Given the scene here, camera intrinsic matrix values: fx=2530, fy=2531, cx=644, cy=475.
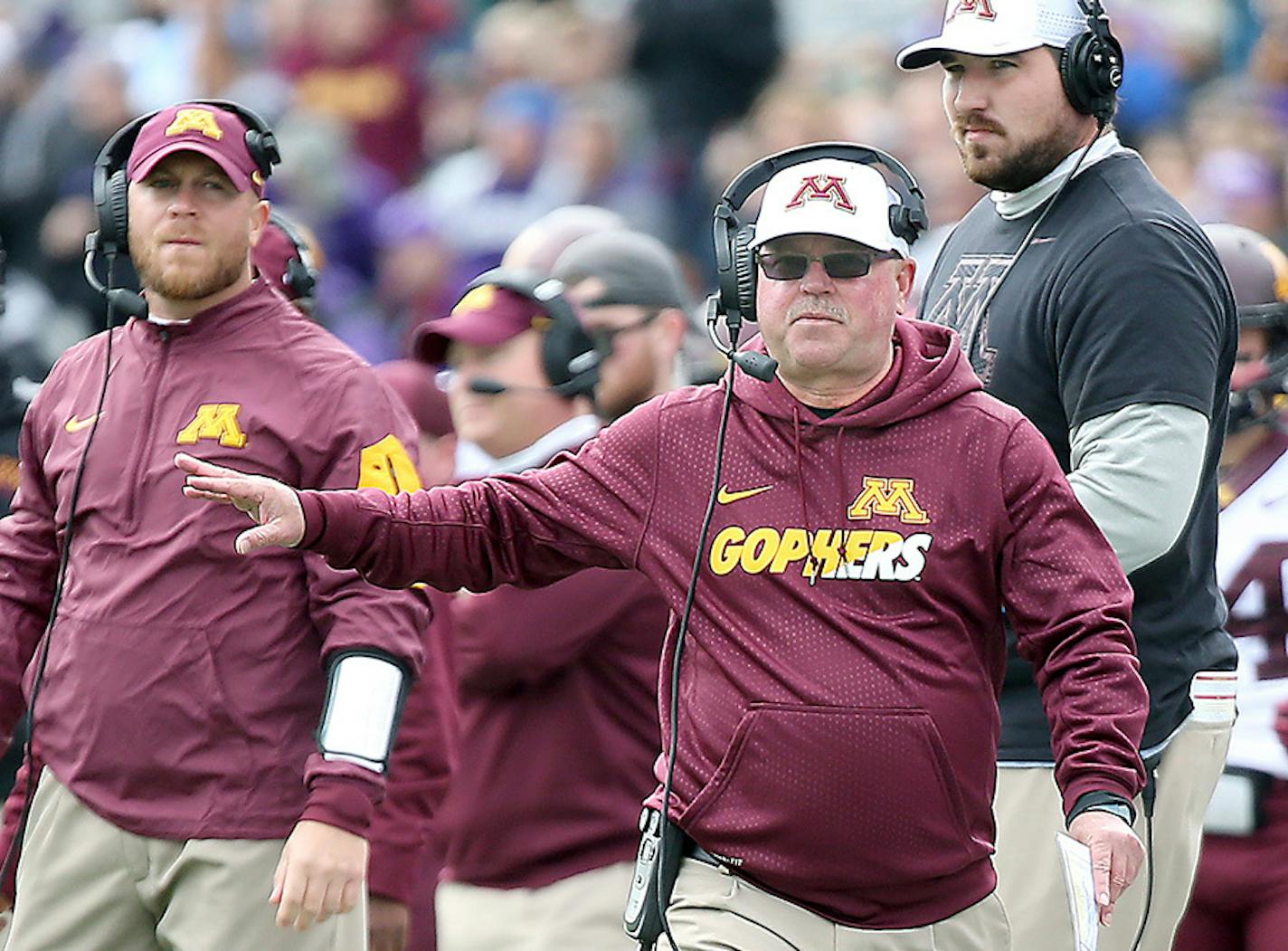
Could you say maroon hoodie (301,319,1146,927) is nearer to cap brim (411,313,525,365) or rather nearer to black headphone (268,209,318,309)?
black headphone (268,209,318,309)

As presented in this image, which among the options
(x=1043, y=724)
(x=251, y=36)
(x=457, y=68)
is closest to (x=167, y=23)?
(x=251, y=36)

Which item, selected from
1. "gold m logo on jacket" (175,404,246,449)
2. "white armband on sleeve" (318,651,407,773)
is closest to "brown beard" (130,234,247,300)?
"gold m logo on jacket" (175,404,246,449)

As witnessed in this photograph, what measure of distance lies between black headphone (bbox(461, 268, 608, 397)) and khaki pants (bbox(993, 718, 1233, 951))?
5.31 feet

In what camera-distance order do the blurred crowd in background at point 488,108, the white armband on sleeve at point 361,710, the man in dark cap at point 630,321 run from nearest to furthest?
the white armband on sleeve at point 361,710 → the man in dark cap at point 630,321 → the blurred crowd in background at point 488,108

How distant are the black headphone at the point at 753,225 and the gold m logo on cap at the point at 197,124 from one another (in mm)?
1169

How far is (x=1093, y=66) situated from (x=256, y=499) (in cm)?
188

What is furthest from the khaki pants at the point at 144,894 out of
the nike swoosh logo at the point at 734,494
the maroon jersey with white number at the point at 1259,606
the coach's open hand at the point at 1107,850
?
the maroon jersey with white number at the point at 1259,606

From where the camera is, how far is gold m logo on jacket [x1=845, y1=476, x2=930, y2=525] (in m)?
4.14

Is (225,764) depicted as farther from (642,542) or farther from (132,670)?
(642,542)

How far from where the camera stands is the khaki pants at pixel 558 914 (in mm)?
5516

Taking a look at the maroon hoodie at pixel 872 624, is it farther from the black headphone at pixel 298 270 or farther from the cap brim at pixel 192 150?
the black headphone at pixel 298 270

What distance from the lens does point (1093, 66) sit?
16.0ft

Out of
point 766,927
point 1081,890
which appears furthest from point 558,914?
point 1081,890

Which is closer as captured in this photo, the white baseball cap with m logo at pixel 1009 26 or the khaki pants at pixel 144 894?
the khaki pants at pixel 144 894
